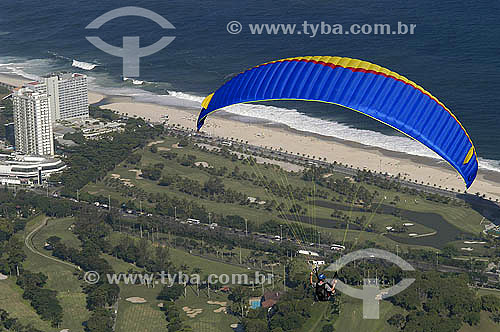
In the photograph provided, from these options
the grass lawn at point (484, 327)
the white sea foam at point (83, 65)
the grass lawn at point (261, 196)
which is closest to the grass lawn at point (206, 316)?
the grass lawn at point (261, 196)

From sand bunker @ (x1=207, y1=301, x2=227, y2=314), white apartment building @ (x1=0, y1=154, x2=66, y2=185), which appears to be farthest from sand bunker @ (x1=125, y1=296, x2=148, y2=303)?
white apartment building @ (x1=0, y1=154, x2=66, y2=185)

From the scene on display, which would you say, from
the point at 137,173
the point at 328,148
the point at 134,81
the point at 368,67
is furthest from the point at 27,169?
the point at 368,67

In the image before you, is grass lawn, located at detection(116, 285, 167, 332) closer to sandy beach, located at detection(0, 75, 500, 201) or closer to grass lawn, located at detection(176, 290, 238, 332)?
grass lawn, located at detection(176, 290, 238, 332)

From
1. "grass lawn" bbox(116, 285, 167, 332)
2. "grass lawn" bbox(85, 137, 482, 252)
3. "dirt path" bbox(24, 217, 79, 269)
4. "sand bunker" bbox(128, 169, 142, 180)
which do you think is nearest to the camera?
"grass lawn" bbox(116, 285, 167, 332)

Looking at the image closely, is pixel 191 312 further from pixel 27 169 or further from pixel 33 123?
pixel 33 123

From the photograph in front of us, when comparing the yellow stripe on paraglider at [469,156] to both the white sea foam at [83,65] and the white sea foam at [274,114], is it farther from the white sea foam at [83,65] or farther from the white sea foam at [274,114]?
the white sea foam at [83,65]

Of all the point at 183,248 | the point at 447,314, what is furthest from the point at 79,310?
A: the point at 447,314

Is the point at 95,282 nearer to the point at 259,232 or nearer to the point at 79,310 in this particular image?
the point at 79,310
